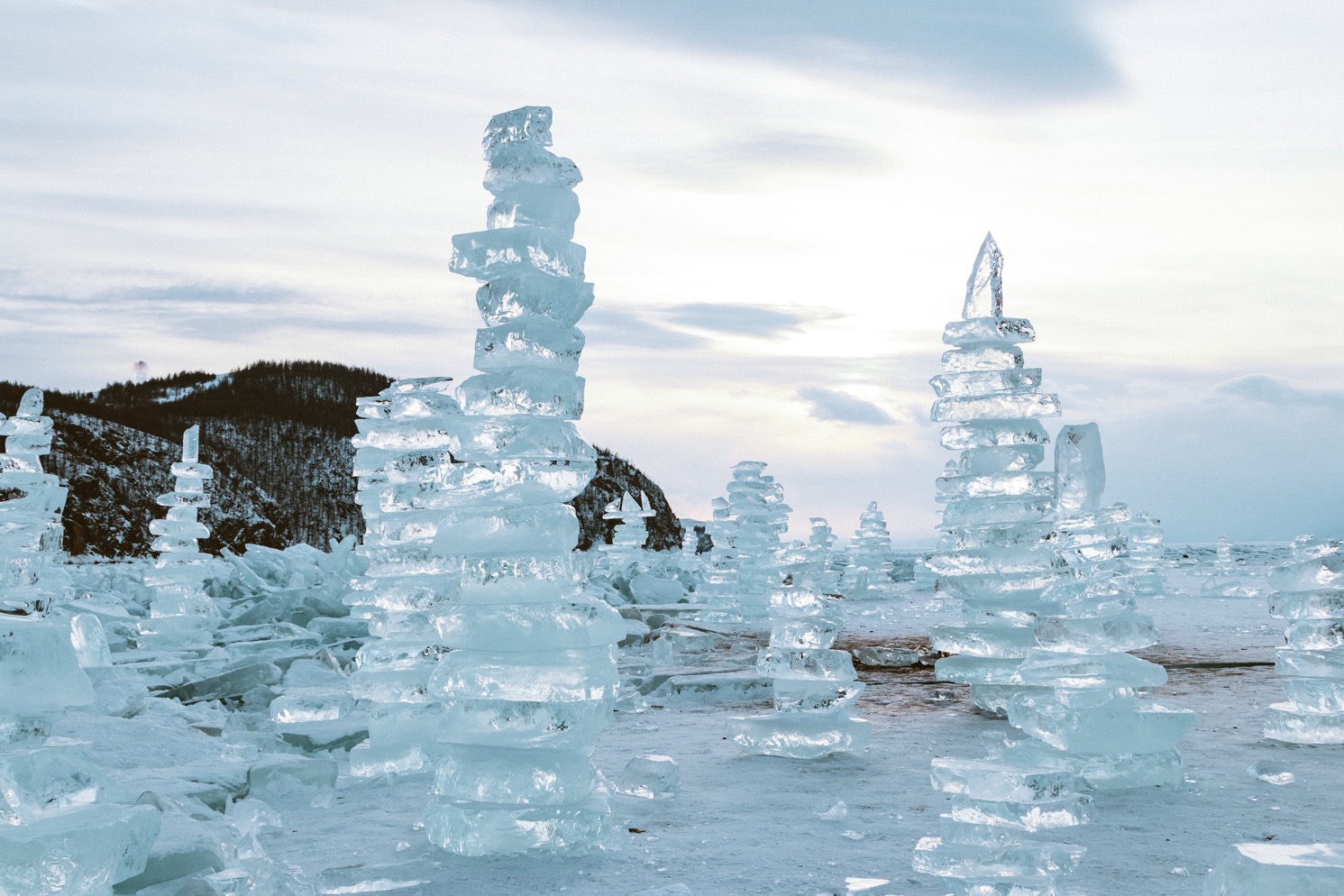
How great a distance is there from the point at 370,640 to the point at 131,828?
3.80 meters

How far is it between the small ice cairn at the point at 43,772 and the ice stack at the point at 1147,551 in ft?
71.3

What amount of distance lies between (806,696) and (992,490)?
3004 millimetres

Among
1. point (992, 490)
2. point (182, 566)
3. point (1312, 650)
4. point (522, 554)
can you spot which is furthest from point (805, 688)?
point (182, 566)

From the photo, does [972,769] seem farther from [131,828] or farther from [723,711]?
[723,711]

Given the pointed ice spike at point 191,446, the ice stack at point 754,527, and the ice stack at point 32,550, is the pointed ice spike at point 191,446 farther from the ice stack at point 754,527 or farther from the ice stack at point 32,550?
the ice stack at point 32,550

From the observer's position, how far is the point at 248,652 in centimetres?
1160

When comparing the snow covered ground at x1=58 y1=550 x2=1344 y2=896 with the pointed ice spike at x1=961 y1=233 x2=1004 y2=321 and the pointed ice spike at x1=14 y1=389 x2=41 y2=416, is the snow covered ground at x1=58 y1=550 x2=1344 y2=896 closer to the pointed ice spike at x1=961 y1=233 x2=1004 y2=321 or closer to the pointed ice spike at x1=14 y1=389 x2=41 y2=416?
the pointed ice spike at x1=14 y1=389 x2=41 y2=416

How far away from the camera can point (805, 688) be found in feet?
24.0

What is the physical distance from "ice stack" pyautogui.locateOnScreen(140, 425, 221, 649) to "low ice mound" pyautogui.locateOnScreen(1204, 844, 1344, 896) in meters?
13.6

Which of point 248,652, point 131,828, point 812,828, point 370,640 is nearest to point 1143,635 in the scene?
point 812,828

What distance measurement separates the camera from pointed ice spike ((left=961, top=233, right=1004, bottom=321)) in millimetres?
9344

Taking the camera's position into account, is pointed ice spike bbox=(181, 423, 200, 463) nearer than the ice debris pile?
No

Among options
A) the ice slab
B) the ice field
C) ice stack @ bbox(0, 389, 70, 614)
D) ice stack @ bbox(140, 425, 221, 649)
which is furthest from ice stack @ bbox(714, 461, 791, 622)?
ice stack @ bbox(0, 389, 70, 614)

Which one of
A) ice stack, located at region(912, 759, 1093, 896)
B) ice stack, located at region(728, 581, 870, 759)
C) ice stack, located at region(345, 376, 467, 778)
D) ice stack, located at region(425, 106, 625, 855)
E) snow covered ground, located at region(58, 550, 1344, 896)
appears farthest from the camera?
ice stack, located at region(728, 581, 870, 759)
